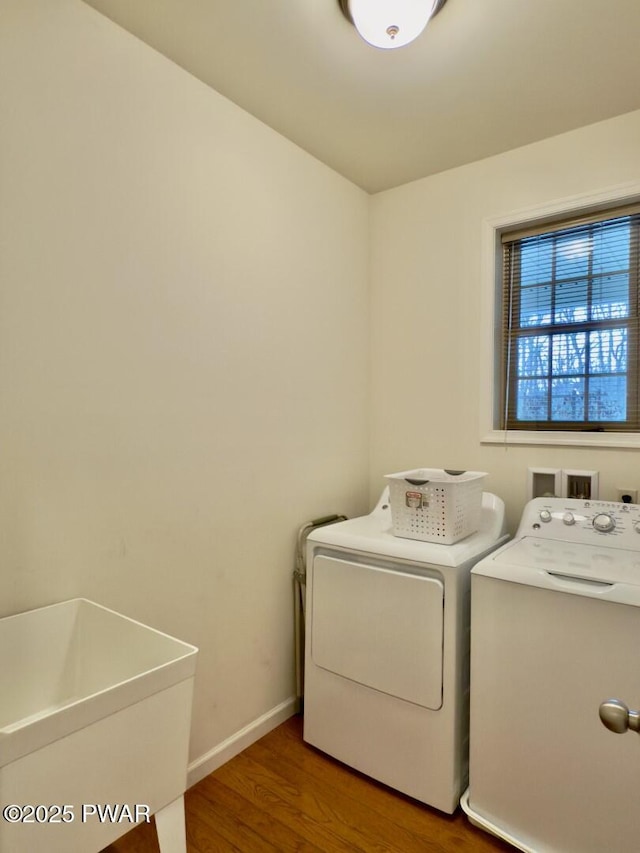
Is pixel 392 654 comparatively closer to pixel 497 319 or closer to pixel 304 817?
pixel 304 817

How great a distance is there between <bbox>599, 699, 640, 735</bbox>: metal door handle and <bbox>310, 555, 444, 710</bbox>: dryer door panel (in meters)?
0.95

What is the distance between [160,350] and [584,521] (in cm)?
162

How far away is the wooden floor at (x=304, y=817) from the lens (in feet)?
5.13

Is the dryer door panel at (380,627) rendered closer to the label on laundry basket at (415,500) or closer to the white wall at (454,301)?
the label on laundry basket at (415,500)

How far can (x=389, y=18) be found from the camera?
146 centimetres

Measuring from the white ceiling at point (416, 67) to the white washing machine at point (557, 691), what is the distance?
62.1 inches

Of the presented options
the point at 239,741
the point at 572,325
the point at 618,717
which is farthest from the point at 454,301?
the point at 239,741

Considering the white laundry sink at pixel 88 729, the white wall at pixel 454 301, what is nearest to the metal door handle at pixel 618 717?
the white laundry sink at pixel 88 729

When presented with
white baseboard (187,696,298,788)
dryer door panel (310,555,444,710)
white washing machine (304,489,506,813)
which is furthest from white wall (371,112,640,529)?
white baseboard (187,696,298,788)

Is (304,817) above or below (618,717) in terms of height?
below

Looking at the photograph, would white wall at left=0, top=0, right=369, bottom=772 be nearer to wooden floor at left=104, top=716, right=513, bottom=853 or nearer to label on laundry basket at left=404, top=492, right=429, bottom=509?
wooden floor at left=104, top=716, right=513, bottom=853

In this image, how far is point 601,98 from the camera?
192 cm

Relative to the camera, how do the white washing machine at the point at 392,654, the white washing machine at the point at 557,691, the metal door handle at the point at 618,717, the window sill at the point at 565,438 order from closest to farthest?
the metal door handle at the point at 618,717 < the white washing machine at the point at 557,691 < the white washing machine at the point at 392,654 < the window sill at the point at 565,438

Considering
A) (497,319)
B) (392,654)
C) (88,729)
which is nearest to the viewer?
(88,729)
